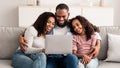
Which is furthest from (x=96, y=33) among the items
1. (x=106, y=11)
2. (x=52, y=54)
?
(x=106, y=11)

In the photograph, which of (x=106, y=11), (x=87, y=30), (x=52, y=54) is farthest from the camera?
(x=106, y=11)

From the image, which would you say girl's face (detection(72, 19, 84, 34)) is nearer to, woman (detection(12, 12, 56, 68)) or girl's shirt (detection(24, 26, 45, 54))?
woman (detection(12, 12, 56, 68))

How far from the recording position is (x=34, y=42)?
2.85m

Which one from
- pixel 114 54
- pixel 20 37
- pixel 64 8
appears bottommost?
pixel 114 54

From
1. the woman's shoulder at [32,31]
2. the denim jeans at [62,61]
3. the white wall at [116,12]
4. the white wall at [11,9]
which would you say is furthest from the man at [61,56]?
the white wall at [116,12]

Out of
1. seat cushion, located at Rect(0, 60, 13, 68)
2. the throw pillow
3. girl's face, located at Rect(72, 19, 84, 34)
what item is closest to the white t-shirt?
girl's face, located at Rect(72, 19, 84, 34)

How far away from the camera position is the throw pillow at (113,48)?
2926 millimetres

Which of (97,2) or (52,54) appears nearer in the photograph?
(52,54)

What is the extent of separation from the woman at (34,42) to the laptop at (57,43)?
3.7 inches

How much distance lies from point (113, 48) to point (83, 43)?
0.33 meters

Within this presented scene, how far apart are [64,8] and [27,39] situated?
51 centimetres

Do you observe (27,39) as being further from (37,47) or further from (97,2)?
(97,2)

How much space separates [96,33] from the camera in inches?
116

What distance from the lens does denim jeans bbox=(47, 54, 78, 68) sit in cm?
258
